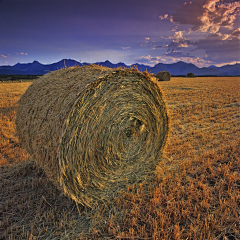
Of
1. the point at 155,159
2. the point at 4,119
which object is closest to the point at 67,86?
the point at 155,159

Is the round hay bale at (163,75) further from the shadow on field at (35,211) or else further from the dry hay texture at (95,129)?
the shadow on field at (35,211)

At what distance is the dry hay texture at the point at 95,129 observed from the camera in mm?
3018

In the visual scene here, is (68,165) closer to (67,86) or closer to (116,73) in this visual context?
(67,86)

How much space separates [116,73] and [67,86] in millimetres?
917

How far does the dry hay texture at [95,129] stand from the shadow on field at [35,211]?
0.38m

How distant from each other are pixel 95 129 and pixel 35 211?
1738mm

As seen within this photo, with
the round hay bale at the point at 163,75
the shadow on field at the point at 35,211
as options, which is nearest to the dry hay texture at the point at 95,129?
the shadow on field at the point at 35,211

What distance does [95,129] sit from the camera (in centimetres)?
343

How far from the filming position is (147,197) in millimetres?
3623

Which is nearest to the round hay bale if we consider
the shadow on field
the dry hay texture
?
the dry hay texture

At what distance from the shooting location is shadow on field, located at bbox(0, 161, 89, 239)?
278cm

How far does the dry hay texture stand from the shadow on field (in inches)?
15.1

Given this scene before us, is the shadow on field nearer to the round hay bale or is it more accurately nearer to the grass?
the grass

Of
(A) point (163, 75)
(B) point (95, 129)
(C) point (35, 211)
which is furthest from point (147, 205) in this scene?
(A) point (163, 75)
